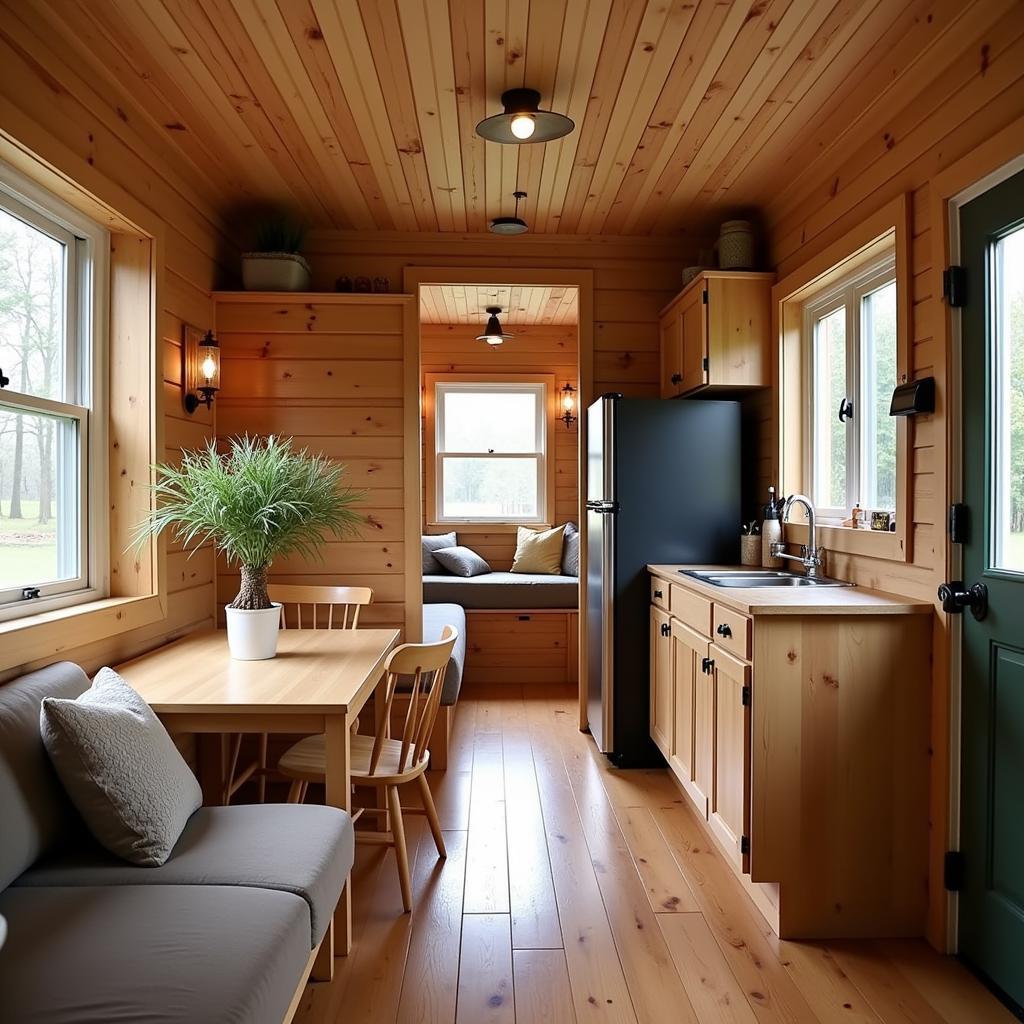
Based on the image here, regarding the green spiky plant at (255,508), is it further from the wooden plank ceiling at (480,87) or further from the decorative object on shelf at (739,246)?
the decorative object on shelf at (739,246)

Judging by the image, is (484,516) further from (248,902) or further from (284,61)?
(248,902)

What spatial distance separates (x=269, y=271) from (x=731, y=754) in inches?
115

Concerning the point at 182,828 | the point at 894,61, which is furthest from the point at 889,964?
the point at 894,61

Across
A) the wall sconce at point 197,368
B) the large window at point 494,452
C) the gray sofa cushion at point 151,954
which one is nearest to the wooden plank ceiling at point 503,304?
the large window at point 494,452

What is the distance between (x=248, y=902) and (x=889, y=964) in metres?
1.74

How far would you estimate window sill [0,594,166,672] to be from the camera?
208 cm

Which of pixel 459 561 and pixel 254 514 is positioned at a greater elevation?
pixel 254 514

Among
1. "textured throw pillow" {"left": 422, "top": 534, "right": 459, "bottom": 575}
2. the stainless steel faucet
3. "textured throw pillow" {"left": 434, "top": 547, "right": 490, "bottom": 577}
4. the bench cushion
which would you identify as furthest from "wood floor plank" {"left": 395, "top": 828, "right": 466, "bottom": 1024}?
"textured throw pillow" {"left": 422, "top": 534, "right": 459, "bottom": 575}

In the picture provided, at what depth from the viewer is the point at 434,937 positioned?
7.57 ft

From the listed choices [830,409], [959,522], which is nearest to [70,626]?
[959,522]

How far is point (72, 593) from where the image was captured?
2613 millimetres

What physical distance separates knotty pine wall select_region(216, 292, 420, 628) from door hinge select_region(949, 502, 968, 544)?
2.37 meters

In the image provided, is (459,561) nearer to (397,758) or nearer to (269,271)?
(269,271)

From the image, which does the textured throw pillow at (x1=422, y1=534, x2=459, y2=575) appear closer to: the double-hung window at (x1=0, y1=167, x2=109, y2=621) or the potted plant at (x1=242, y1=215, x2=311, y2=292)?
the potted plant at (x1=242, y1=215, x2=311, y2=292)
